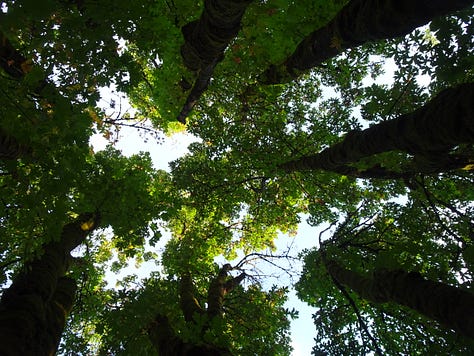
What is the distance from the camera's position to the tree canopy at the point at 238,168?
142 inches

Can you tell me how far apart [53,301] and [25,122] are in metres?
3.27

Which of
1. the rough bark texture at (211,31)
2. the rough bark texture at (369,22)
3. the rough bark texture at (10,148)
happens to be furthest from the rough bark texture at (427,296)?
the rough bark texture at (10,148)

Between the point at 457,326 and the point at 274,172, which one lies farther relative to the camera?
the point at 274,172

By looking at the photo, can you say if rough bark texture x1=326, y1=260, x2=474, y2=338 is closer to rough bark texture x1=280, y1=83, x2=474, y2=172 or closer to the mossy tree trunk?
rough bark texture x1=280, y1=83, x2=474, y2=172

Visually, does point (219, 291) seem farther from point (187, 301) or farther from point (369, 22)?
point (369, 22)

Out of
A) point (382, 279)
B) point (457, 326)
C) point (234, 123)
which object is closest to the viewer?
point (457, 326)

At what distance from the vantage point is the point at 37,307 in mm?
4434

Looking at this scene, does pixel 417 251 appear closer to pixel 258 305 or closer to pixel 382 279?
pixel 382 279

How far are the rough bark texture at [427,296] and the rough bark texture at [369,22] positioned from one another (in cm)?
340

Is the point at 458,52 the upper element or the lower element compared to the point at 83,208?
upper

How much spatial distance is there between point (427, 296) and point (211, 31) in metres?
4.85

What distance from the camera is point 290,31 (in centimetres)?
568

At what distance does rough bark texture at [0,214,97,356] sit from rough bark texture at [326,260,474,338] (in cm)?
528

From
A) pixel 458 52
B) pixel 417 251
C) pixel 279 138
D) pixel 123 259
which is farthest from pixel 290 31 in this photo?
pixel 123 259
